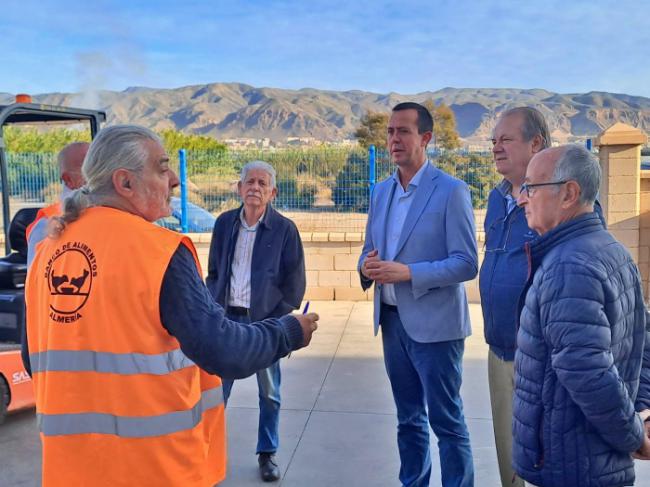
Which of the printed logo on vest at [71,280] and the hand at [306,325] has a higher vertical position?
the printed logo on vest at [71,280]

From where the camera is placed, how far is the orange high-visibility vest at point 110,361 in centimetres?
160

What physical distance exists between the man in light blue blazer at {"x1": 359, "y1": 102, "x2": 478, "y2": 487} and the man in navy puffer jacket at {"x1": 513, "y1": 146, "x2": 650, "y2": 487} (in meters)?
0.92

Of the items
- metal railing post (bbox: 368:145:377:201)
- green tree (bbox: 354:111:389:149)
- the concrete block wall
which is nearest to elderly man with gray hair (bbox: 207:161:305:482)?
the concrete block wall

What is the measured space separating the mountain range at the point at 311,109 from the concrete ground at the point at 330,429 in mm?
99298

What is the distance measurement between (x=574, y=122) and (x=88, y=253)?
124727 mm

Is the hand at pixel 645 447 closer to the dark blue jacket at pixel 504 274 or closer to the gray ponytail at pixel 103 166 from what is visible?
the dark blue jacket at pixel 504 274

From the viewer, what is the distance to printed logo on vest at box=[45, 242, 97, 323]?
161 centimetres

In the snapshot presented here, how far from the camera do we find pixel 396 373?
309 cm

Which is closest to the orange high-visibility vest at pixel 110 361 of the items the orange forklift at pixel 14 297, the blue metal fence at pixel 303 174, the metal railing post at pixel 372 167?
the orange forklift at pixel 14 297

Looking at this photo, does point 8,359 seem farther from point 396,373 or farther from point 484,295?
point 484,295

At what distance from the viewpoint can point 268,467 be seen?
3.58m

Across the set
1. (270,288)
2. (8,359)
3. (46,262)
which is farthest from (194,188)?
(46,262)

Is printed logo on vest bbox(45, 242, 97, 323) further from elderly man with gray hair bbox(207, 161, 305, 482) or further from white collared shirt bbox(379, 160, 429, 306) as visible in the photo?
elderly man with gray hair bbox(207, 161, 305, 482)

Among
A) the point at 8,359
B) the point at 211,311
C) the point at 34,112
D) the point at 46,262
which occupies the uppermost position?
the point at 34,112
